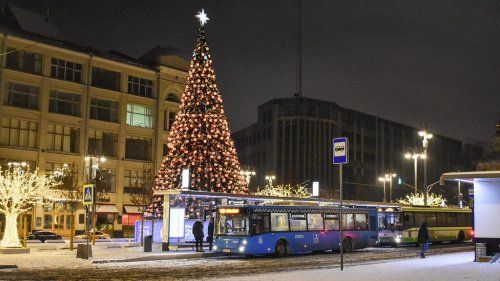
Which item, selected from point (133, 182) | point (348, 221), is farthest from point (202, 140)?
point (133, 182)

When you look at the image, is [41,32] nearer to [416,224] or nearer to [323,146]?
[416,224]

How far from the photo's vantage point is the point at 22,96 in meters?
62.3

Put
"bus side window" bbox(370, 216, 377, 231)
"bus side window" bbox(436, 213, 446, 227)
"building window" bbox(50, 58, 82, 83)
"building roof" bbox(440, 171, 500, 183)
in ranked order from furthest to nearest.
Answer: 1. "building window" bbox(50, 58, 82, 83)
2. "bus side window" bbox(436, 213, 446, 227)
3. "bus side window" bbox(370, 216, 377, 231)
4. "building roof" bbox(440, 171, 500, 183)

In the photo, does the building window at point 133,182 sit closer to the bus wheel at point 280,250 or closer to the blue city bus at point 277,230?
the blue city bus at point 277,230

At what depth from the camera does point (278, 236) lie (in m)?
32.1

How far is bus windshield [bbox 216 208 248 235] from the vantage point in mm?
31172

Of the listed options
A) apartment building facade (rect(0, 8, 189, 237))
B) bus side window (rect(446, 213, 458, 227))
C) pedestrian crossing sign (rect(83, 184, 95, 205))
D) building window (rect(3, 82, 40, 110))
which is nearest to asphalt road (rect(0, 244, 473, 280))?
pedestrian crossing sign (rect(83, 184, 95, 205))

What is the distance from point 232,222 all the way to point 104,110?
41.7 meters

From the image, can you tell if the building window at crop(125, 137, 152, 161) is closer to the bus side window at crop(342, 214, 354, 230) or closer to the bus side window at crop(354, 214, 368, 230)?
the bus side window at crop(354, 214, 368, 230)

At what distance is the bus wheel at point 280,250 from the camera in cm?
3206

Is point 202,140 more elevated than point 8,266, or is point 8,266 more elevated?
point 202,140

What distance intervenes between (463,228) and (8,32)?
44.4 metres

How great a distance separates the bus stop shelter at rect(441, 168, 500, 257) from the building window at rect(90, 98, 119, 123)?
48.8 m

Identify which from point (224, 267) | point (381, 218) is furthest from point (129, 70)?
point (224, 267)
